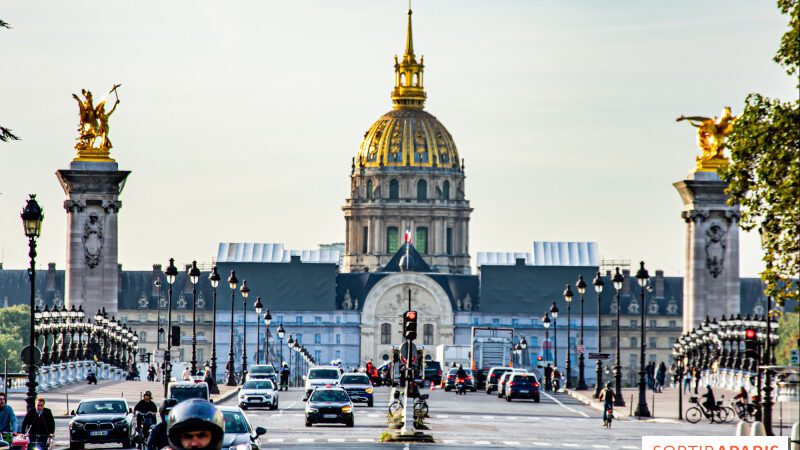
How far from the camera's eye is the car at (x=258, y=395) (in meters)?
58.5

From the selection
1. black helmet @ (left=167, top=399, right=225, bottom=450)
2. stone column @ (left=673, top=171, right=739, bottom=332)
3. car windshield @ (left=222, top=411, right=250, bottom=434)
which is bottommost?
car windshield @ (left=222, top=411, right=250, bottom=434)

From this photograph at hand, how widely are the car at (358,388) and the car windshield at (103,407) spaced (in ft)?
80.4

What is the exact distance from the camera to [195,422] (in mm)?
13844

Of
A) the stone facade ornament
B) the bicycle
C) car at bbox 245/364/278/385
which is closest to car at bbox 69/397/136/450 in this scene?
the bicycle

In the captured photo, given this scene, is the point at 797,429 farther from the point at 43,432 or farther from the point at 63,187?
the point at 63,187

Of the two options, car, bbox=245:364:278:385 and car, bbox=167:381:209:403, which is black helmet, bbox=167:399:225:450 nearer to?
car, bbox=167:381:209:403

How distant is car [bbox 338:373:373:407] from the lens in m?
64.6

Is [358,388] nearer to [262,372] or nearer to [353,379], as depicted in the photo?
[353,379]

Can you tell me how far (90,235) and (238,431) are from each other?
71819 millimetres

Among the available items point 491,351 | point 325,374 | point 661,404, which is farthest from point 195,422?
point 491,351

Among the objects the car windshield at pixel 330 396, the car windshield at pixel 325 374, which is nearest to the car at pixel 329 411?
the car windshield at pixel 330 396

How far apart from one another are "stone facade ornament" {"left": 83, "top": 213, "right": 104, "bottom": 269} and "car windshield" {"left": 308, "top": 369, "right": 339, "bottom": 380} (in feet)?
117

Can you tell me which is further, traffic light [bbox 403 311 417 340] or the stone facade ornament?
the stone facade ornament

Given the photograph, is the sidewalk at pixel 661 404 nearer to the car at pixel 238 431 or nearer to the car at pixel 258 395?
the car at pixel 258 395
